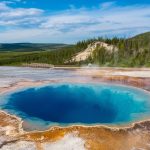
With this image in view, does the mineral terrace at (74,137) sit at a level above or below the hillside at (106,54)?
below

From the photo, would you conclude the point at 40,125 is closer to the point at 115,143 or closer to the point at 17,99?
the point at 115,143

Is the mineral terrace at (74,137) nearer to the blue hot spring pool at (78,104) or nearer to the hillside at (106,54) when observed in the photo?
the blue hot spring pool at (78,104)

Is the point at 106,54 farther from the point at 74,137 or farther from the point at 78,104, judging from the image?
the point at 74,137

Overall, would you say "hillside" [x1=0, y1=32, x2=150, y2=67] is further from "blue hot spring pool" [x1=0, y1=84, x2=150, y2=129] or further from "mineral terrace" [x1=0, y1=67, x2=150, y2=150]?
"mineral terrace" [x1=0, y1=67, x2=150, y2=150]

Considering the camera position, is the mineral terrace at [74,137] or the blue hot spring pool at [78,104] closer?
the mineral terrace at [74,137]

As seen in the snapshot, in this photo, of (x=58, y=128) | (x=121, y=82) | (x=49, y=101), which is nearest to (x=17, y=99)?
(x=49, y=101)

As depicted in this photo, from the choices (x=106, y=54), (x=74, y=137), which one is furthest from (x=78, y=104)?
(x=106, y=54)

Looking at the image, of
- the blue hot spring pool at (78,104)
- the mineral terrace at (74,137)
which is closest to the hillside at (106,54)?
the blue hot spring pool at (78,104)

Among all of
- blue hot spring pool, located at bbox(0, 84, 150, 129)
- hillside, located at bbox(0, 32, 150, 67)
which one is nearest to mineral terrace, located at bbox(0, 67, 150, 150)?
blue hot spring pool, located at bbox(0, 84, 150, 129)

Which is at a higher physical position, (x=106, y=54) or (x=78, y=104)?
Result: (x=106, y=54)
